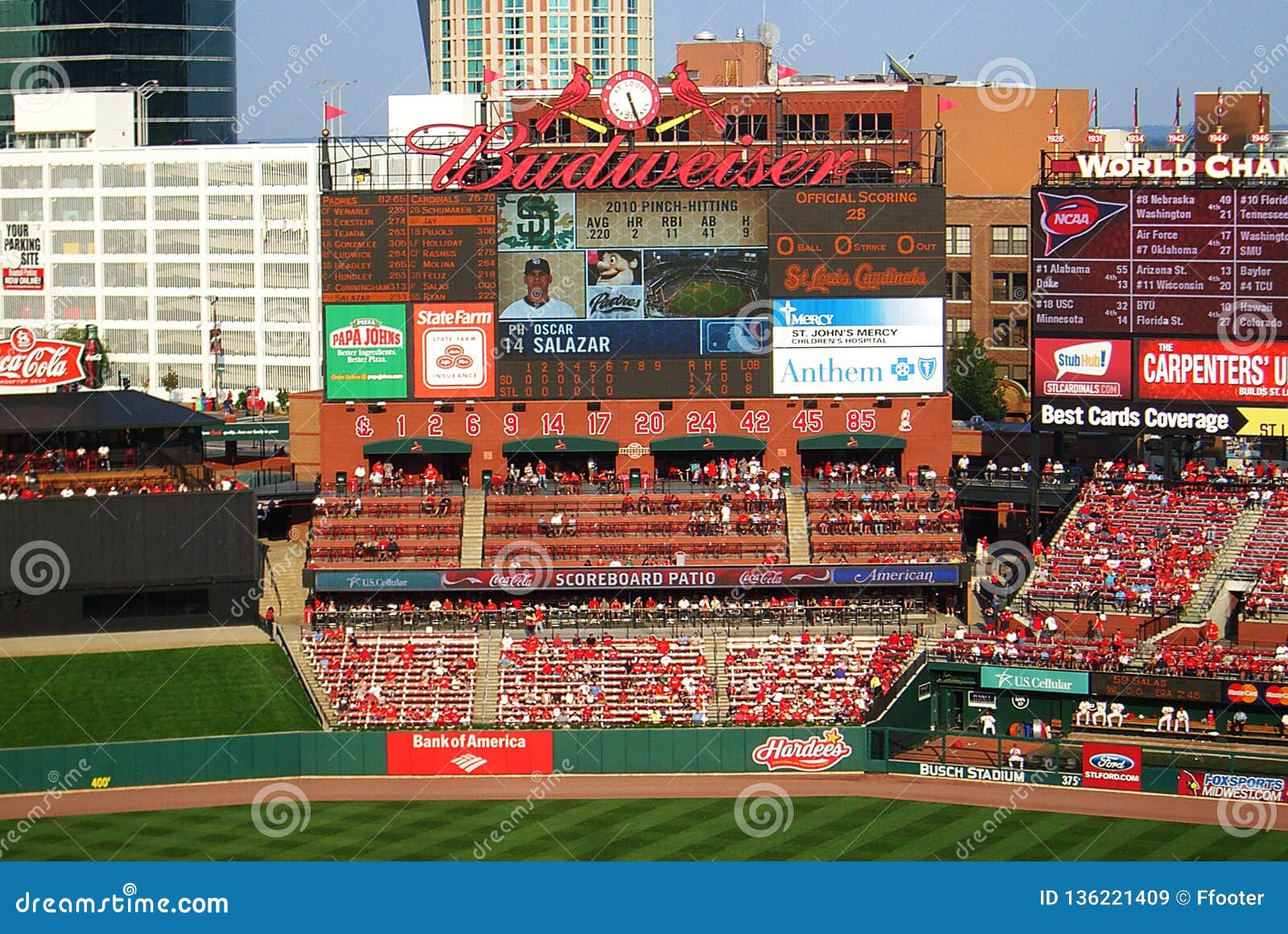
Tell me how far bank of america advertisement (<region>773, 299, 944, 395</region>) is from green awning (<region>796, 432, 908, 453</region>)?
1.43 m

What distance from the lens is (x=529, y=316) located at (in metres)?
A: 60.9

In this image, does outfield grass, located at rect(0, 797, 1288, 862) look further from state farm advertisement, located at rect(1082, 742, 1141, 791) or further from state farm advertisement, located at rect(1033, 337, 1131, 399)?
state farm advertisement, located at rect(1033, 337, 1131, 399)

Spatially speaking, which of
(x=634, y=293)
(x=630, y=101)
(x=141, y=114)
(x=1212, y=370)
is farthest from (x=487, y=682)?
(x=141, y=114)

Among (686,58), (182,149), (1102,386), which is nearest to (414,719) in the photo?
(1102,386)

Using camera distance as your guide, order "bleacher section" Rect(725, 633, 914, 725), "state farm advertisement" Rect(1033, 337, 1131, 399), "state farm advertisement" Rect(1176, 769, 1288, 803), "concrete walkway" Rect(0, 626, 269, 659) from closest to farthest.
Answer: "state farm advertisement" Rect(1176, 769, 1288, 803)
"bleacher section" Rect(725, 633, 914, 725)
"concrete walkway" Rect(0, 626, 269, 659)
"state farm advertisement" Rect(1033, 337, 1131, 399)

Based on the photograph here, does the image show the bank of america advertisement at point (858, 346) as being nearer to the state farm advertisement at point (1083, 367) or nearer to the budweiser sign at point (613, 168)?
→ the state farm advertisement at point (1083, 367)

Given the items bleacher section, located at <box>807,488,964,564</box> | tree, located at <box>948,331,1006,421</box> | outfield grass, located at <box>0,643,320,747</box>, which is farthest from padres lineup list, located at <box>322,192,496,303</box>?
tree, located at <box>948,331,1006,421</box>

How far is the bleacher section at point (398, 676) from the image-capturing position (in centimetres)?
5203

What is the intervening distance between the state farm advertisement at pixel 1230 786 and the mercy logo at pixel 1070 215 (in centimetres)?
2000

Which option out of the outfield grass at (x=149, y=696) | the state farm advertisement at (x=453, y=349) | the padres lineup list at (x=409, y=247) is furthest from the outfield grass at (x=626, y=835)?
the padres lineup list at (x=409, y=247)

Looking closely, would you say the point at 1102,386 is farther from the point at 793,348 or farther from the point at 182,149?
the point at 182,149

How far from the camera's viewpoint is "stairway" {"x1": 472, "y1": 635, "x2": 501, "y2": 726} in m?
52.1

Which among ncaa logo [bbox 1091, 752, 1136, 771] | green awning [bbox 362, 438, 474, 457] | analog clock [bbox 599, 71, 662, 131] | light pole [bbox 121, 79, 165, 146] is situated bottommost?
ncaa logo [bbox 1091, 752, 1136, 771]

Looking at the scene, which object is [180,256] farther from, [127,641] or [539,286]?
[127,641]
